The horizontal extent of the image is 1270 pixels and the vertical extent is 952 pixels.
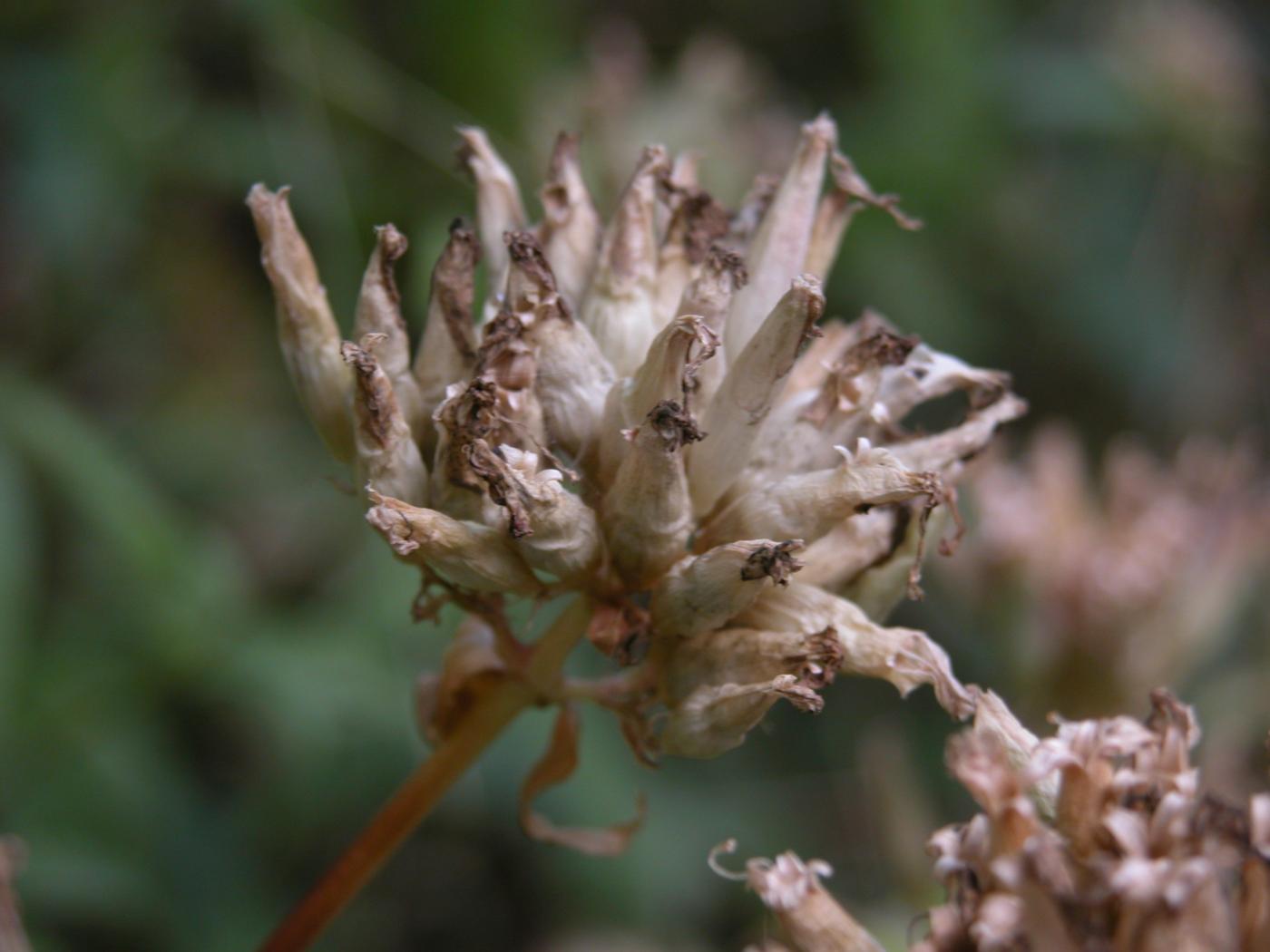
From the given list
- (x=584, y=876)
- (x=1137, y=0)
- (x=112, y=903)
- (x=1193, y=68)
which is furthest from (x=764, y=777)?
(x=1137, y=0)

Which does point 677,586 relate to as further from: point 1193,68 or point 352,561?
point 1193,68

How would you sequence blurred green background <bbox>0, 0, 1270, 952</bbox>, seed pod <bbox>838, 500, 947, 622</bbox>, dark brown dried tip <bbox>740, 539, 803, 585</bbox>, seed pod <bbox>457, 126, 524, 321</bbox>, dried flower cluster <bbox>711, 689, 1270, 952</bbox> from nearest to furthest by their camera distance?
dried flower cluster <bbox>711, 689, 1270, 952</bbox>
dark brown dried tip <bbox>740, 539, 803, 585</bbox>
seed pod <bbox>838, 500, 947, 622</bbox>
seed pod <bbox>457, 126, 524, 321</bbox>
blurred green background <bbox>0, 0, 1270, 952</bbox>

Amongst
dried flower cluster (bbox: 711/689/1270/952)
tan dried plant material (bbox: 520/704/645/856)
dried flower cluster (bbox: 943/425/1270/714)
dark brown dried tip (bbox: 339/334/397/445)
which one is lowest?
dried flower cluster (bbox: 943/425/1270/714)

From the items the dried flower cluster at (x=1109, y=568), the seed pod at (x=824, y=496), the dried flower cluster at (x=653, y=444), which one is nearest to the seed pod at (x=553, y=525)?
the dried flower cluster at (x=653, y=444)

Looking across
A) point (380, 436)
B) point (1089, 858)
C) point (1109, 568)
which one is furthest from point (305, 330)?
point (1109, 568)

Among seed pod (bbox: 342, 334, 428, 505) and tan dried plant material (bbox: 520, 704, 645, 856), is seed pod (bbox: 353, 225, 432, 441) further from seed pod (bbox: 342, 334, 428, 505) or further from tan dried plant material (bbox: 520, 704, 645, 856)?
tan dried plant material (bbox: 520, 704, 645, 856)

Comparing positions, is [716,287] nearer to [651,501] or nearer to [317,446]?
[651,501]

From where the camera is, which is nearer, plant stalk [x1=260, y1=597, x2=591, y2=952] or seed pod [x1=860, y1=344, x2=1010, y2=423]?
plant stalk [x1=260, y1=597, x2=591, y2=952]

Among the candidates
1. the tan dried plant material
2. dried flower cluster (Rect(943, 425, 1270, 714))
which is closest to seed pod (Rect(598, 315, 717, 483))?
the tan dried plant material

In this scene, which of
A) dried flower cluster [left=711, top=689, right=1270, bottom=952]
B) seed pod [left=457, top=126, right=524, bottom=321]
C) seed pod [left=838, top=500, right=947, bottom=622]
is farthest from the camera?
seed pod [left=457, top=126, right=524, bottom=321]
